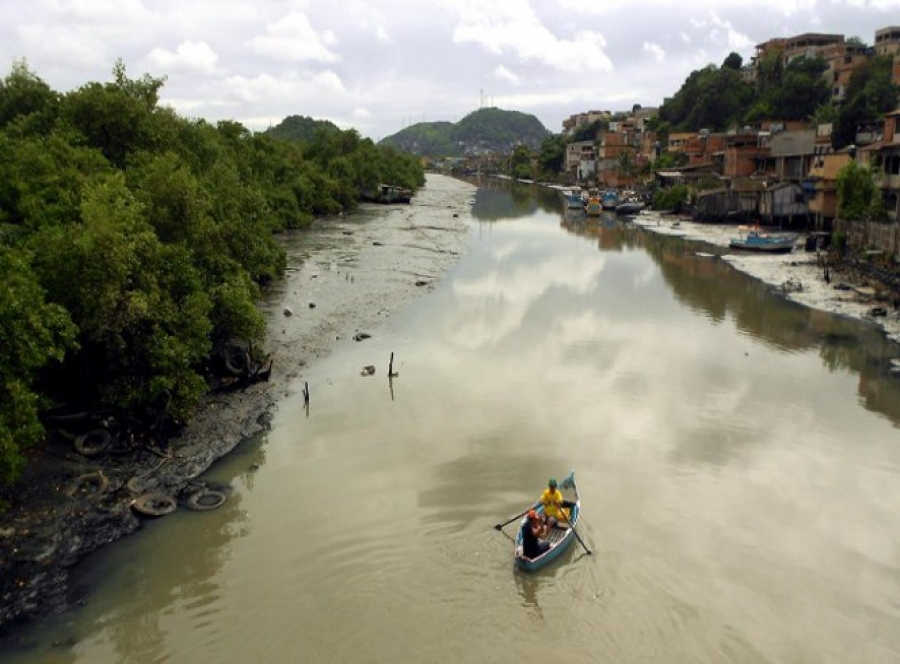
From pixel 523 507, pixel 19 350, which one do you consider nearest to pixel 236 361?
pixel 19 350

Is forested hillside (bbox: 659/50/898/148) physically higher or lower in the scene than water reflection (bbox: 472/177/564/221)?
higher

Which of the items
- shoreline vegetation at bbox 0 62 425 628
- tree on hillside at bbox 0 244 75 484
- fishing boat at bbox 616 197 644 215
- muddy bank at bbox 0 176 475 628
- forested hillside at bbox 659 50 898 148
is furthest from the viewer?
fishing boat at bbox 616 197 644 215

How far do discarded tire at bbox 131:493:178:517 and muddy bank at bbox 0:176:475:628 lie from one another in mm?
38

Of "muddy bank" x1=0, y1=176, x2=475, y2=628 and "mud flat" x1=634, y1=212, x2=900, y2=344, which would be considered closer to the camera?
"muddy bank" x1=0, y1=176, x2=475, y2=628

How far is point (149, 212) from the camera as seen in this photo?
24984mm

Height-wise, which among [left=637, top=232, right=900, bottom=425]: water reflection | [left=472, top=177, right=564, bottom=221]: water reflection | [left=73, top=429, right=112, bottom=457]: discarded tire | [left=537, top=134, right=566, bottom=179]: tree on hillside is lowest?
[left=472, top=177, right=564, bottom=221]: water reflection

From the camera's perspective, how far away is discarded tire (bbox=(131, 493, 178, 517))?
691 inches

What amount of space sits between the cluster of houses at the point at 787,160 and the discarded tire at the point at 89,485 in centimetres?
4237

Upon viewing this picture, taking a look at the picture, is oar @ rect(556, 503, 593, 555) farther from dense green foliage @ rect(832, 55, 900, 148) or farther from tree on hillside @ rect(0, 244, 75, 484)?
dense green foliage @ rect(832, 55, 900, 148)

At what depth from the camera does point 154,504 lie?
17.9 metres

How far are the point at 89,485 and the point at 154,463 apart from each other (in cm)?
195

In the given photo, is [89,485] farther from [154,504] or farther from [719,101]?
[719,101]

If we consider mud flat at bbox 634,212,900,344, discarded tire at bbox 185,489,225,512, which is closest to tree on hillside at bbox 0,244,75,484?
discarded tire at bbox 185,489,225,512

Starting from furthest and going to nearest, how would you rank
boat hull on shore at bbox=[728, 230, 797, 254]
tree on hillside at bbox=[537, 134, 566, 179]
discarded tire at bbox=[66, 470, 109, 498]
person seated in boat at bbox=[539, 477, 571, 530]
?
tree on hillside at bbox=[537, 134, 566, 179] < boat hull on shore at bbox=[728, 230, 797, 254] < discarded tire at bbox=[66, 470, 109, 498] < person seated in boat at bbox=[539, 477, 571, 530]
